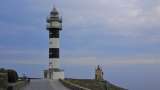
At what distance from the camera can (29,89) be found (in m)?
37.4

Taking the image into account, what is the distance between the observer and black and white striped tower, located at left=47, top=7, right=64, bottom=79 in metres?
67.4

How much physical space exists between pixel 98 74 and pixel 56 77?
15104mm

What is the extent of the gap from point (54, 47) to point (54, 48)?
142mm

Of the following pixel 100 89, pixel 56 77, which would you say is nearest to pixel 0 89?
pixel 100 89

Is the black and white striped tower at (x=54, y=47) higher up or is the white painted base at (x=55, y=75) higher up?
the black and white striped tower at (x=54, y=47)

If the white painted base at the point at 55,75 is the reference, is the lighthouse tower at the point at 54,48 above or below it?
above

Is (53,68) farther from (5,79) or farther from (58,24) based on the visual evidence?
(5,79)

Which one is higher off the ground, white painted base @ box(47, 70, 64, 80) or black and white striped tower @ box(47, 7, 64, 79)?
black and white striped tower @ box(47, 7, 64, 79)

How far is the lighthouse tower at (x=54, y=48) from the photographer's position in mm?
67438

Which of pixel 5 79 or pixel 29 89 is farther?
pixel 29 89

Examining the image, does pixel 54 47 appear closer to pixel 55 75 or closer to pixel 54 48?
pixel 54 48

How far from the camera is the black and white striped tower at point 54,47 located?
67438mm

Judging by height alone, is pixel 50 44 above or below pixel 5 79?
above

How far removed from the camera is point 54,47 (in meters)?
68.4
